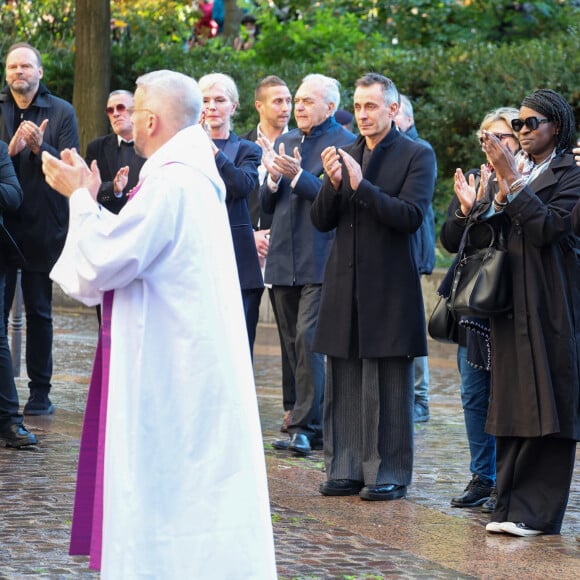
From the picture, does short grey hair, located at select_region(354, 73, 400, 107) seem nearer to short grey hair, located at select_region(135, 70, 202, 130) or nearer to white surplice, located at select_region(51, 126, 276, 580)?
short grey hair, located at select_region(135, 70, 202, 130)

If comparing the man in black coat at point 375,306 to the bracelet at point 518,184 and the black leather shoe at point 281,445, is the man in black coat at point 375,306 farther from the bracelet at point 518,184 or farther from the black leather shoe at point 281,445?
the black leather shoe at point 281,445

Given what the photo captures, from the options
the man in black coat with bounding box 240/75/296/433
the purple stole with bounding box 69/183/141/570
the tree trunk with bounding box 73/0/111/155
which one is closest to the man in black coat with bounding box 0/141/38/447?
the man in black coat with bounding box 240/75/296/433

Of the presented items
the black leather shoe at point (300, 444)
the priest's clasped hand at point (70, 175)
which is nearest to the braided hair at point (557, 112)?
the priest's clasped hand at point (70, 175)

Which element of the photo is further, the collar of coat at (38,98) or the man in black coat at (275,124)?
the collar of coat at (38,98)

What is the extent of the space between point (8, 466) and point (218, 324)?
3481mm

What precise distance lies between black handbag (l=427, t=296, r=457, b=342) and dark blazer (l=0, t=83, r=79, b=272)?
10.9 ft

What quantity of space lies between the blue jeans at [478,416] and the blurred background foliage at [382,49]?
9.20 m

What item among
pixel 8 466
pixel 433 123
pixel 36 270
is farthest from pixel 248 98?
pixel 8 466

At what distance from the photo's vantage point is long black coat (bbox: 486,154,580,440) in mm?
6402

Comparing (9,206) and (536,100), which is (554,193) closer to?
(536,100)

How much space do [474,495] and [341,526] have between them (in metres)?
0.94

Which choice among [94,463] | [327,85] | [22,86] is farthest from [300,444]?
[94,463]

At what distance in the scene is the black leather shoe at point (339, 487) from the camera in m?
7.44

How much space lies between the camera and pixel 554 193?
6605 mm
